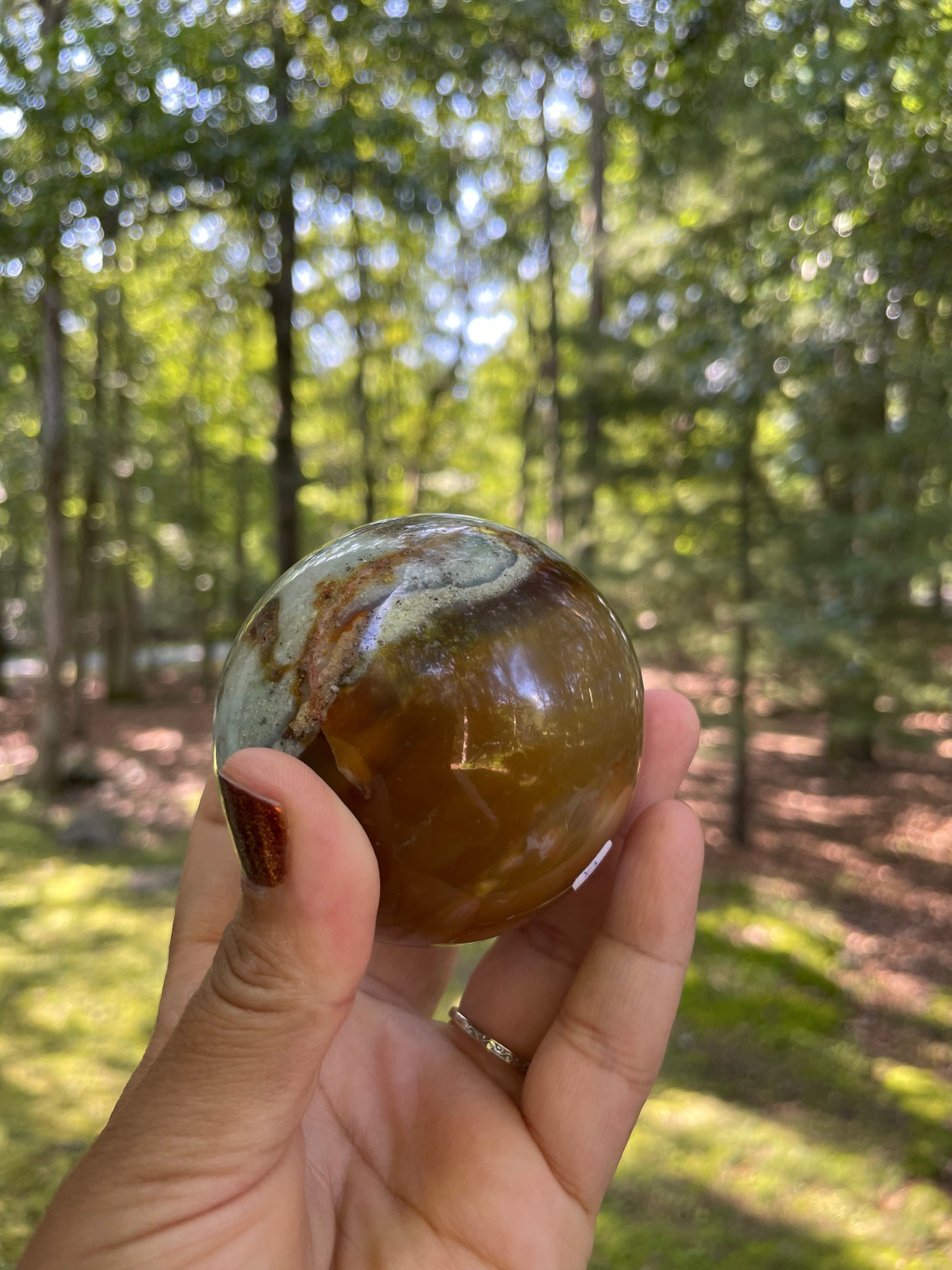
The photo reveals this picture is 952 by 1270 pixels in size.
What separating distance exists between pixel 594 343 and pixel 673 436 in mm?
1396

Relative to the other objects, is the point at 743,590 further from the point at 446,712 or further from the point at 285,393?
the point at 446,712

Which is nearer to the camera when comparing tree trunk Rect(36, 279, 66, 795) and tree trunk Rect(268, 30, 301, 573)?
tree trunk Rect(268, 30, 301, 573)

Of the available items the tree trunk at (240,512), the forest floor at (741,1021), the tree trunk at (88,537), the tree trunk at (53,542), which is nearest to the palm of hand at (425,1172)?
the forest floor at (741,1021)

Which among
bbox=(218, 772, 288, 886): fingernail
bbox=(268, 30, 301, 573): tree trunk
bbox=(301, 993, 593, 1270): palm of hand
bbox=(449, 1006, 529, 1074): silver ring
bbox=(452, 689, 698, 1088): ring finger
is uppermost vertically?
bbox=(268, 30, 301, 573): tree trunk

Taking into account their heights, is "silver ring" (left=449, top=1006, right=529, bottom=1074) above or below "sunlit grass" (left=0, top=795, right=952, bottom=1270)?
above

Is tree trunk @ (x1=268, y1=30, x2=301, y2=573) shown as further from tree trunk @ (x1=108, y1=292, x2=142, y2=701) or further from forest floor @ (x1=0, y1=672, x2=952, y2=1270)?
tree trunk @ (x1=108, y1=292, x2=142, y2=701)

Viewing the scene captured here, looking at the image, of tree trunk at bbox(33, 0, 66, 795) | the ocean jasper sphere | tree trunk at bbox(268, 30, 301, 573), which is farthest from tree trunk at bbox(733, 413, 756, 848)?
tree trunk at bbox(33, 0, 66, 795)

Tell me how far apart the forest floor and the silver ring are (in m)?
2.25

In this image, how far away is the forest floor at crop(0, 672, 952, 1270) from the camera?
3.85 meters

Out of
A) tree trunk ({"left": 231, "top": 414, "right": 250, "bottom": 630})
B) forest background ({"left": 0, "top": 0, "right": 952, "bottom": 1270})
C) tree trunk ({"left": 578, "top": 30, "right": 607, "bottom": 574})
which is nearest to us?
forest background ({"left": 0, "top": 0, "right": 952, "bottom": 1270})

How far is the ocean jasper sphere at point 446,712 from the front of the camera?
1.53m

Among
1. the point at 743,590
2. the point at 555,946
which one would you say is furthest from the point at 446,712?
the point at 743,590

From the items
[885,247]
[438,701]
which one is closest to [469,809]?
[438,701]

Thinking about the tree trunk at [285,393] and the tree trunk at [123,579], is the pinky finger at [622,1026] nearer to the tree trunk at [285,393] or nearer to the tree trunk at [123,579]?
the tree trunk at [285,393]
